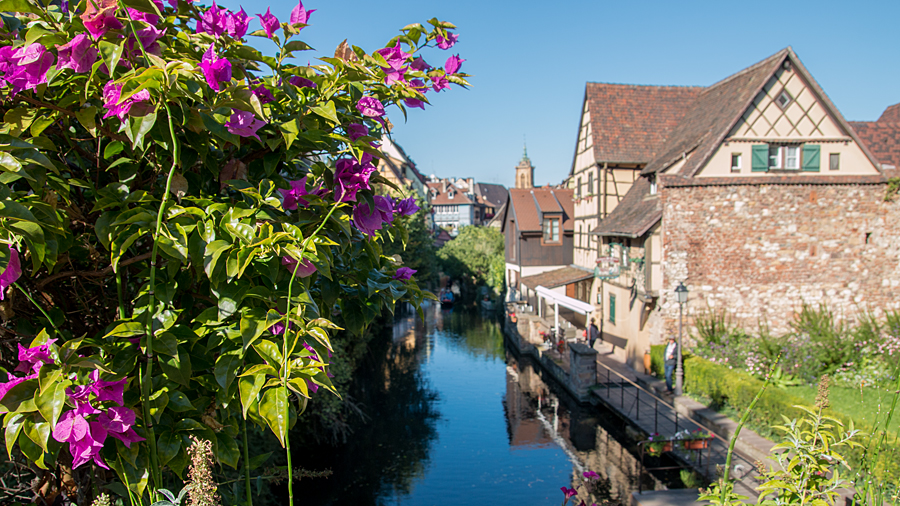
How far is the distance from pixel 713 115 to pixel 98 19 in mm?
19471

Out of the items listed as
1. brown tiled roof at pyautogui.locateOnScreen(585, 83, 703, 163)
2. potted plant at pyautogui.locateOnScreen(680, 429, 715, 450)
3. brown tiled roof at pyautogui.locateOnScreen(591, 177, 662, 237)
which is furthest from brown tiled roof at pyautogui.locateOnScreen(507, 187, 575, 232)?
potted plant at pyautogui.locateOnScreen(680, 429, 715, 450)

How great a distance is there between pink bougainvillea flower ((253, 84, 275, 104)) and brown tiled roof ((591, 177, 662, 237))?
15620 millimetres

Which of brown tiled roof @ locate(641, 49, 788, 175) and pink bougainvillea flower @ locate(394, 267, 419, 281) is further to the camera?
brown tiled roof @ locate(641, 49, 788, 175)

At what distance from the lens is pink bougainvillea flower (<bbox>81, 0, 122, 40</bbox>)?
1.67 m

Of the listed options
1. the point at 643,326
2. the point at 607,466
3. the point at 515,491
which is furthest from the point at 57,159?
the point at 643,326

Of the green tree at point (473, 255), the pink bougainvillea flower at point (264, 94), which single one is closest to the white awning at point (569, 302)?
the pink bougainvillea flower at point (264, 94)

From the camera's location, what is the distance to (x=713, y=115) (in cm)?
1809

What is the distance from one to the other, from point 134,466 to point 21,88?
123 cm

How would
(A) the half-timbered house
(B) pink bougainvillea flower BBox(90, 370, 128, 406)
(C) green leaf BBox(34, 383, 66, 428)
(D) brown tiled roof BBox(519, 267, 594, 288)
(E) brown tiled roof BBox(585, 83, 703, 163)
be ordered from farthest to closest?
(D) brown tiled roof BBox(519, 267, 594, 288) → (E) brown tiled roof BBox(585, 83, 703, 163) → (A) the half-timbered house → (B) pink bougainvillea flower BBox(90, 370, 128, 406) → (C) green leaf BBox(34, 383, 66, 428)

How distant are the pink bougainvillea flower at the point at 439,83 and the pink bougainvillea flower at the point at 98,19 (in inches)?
48.3

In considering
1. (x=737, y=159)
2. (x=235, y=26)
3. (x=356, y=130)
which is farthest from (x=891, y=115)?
(x=235, y=26)

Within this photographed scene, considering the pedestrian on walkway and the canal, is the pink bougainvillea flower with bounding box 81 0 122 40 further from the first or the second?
the pedestrian on walkway

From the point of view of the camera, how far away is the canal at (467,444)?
10315mm

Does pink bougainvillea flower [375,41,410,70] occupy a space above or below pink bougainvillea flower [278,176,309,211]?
above
